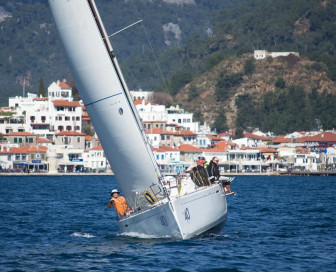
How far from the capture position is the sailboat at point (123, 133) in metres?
24.2

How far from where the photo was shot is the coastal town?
116 metres

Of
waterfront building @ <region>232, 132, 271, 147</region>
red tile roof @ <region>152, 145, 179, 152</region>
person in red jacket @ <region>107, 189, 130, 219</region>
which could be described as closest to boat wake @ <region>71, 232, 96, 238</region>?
person in red jacket @ <region>107, 189, 130, 219</region>

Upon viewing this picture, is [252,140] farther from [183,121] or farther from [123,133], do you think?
[123,133]

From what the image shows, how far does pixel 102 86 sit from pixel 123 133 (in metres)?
1.47

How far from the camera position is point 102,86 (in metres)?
24.7

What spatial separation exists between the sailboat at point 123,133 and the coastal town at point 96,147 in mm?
86781

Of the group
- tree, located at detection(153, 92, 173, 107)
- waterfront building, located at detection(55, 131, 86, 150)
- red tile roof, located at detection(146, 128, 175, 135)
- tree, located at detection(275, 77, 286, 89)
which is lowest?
waterfront building, located at detection(55, 131, 86, 150)

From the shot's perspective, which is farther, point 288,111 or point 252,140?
point 288,111

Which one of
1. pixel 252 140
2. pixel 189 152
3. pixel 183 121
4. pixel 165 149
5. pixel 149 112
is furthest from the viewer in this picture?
pixel 183 121

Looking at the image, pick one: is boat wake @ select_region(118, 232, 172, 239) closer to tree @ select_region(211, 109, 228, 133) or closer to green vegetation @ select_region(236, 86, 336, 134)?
green vegetation @ select_region(236, 86, 336, 134)

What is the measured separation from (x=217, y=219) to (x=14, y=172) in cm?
8775

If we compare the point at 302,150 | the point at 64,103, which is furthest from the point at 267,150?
the point at 64,103

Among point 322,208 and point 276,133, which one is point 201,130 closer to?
point 276,133

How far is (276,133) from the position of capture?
17125 cm
